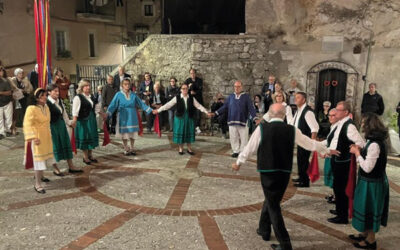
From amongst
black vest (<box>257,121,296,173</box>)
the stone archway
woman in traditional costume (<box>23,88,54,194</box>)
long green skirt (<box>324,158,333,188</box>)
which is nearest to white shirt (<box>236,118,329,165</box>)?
black vest (<box>257,121,296,173</box>)

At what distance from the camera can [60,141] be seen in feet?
22.4

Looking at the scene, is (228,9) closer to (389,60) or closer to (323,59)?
(323,59)

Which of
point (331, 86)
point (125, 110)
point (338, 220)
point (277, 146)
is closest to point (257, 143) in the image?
point (277, 146)

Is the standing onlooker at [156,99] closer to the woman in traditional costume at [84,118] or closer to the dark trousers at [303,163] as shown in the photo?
the woman in traditional costume at [84,118]

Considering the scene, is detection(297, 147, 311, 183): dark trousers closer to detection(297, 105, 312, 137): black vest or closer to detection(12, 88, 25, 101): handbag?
detection(297, 105, 312, 137): black vest

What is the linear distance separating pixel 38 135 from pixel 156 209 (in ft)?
8.10

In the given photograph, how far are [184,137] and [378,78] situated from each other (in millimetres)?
7157

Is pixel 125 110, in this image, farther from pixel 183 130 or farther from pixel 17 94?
pixel 17 94

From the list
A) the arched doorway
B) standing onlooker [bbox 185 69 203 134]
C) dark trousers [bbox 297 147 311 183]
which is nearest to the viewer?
dark trousers [bbox 297 147 311 183]

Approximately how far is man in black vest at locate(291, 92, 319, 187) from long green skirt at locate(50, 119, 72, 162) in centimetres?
447

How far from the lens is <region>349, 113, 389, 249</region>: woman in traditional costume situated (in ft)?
13.8

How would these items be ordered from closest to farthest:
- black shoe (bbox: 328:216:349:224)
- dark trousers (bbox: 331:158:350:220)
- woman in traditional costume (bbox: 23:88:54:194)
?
dark trousers (bbox: 331:158:350:220), black shoe (bbox: 328:216:349:224), woman in traditional costume (bbox: 23:88:54:194)

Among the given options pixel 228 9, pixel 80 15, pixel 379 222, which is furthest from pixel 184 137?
pixel 80 15

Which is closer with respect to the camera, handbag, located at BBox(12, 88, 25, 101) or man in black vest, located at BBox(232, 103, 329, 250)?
man in black vest, located at BBox(232, 103, 329, 250)
